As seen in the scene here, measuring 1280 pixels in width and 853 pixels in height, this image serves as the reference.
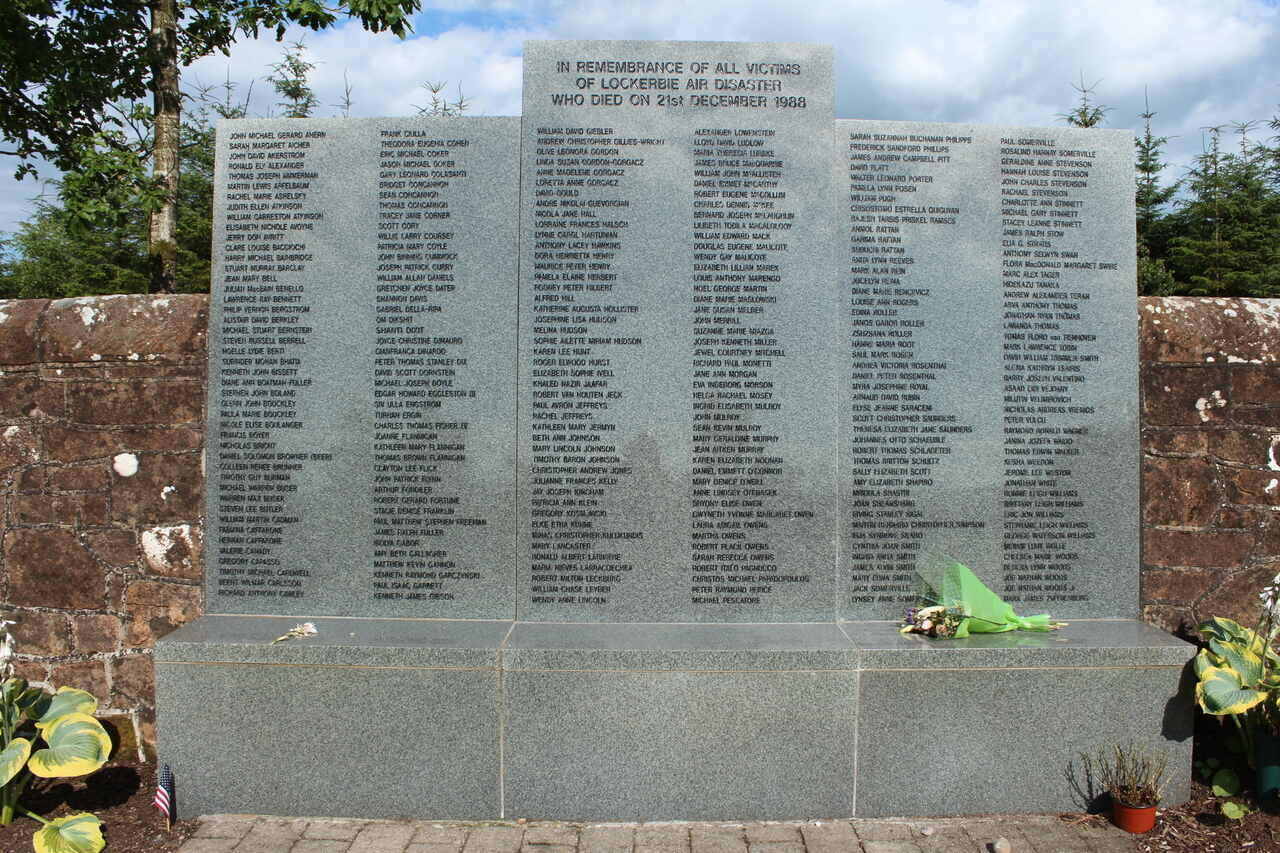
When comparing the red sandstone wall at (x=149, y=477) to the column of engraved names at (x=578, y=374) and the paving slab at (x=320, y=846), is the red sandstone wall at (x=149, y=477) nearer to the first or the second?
the paving slab at (x=320, y=846)

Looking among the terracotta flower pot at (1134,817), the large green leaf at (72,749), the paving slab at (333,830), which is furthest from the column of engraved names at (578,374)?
the terracotta flower pot at (1134,817)

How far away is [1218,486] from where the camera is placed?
15.5ft

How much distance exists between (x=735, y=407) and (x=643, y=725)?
6.33ft

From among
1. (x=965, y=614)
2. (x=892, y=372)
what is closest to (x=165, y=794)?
(x=965, y=614)

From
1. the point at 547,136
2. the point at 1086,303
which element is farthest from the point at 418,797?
the point at 1086,303

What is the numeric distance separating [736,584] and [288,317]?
10.8 feet

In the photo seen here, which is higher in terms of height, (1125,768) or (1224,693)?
(1224,693)

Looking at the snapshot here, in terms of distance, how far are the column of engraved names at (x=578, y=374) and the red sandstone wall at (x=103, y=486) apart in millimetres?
2200

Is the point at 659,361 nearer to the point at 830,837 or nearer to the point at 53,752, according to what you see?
the point at 830,837

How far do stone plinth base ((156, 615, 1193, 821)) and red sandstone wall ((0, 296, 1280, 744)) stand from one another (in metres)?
0.84

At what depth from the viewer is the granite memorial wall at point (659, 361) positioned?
15.0ft

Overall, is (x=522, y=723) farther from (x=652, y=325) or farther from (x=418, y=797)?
(x=652, y=325)

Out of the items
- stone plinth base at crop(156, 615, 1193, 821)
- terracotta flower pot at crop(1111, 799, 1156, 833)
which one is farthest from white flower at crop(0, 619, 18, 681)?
terracotta flower pot at crop(1111, 799, 1156, 833)

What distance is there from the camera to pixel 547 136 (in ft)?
15.4
